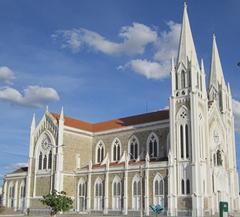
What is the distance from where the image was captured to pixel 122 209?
2372 inches

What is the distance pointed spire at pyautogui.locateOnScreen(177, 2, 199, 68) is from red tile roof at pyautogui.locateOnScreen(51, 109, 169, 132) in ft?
33.9

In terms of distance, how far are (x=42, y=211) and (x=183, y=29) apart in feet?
127

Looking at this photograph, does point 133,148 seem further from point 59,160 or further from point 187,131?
point 187,131

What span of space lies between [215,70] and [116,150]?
24.0 metres

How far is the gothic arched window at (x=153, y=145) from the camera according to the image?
65188 millimetres

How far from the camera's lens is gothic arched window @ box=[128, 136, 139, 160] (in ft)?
222

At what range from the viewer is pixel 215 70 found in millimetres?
74688

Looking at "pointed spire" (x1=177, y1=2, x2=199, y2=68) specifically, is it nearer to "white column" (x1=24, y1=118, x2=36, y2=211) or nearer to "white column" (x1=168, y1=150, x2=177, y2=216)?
"white column" (x1=168, y1=150, x2=177, y2=216)

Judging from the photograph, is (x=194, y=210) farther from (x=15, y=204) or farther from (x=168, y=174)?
(x=15, y=204)

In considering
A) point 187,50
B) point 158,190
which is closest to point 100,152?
point 158,190

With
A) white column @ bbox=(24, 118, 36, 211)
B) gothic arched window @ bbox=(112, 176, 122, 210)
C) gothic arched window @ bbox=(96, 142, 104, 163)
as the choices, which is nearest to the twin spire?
gothic arched window @ bbox=(112, 176, 122, 210)

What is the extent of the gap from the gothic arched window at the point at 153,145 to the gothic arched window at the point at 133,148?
2.74 meters

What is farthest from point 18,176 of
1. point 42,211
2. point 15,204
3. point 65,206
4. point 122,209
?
point 65,206

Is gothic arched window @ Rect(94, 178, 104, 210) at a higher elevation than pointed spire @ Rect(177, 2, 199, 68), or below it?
below
